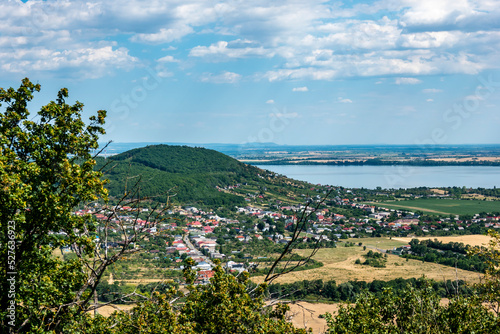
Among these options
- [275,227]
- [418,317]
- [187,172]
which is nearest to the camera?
[418,317]

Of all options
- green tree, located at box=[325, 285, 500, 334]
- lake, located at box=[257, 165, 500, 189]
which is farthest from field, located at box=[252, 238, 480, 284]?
lake, located at box=[257, 165, 500, 189]

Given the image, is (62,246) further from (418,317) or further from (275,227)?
(275,227)

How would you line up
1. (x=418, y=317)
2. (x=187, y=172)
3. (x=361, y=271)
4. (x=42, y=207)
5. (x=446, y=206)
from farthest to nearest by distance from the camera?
(x=187, y=172) < (x=446, y=206) < (x=361, y=271) < (x=418, y=317) < (x=42, y=207)

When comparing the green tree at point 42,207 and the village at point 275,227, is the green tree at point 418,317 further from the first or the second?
the village at point 275,227

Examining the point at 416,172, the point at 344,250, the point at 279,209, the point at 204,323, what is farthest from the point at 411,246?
the point at 416,172

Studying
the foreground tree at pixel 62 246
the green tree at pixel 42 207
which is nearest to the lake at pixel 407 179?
the foreground tree at pixel 62 246

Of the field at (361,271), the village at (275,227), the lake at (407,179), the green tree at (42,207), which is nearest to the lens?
A: the green tree at (42,207)

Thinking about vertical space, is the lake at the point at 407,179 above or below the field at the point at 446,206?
above

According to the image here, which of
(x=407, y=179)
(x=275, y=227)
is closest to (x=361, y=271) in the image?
(x=275, y=227)
